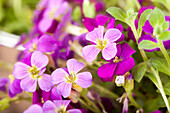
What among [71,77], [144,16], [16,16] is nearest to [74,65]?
[71,77]

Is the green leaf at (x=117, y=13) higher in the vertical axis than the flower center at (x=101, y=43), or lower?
higher

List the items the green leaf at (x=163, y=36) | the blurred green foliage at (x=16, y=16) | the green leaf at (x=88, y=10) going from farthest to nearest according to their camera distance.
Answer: the blurred green foliage at (x=16, y=16) < the green leaf at (x=88, y=10) < the green leaf at (x=163, y=36)

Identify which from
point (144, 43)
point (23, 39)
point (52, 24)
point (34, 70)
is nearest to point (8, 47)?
point (23, 39)

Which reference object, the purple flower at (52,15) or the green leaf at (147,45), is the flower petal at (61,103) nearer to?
the green leaf at (147,45)

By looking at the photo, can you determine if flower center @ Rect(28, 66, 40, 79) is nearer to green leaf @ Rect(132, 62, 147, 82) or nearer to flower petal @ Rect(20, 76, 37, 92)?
flower petal @ Rect(20, 76, 37, 92)

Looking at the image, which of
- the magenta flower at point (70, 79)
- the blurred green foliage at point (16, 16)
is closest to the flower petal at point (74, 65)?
the magenta flower at point (70, 79)
